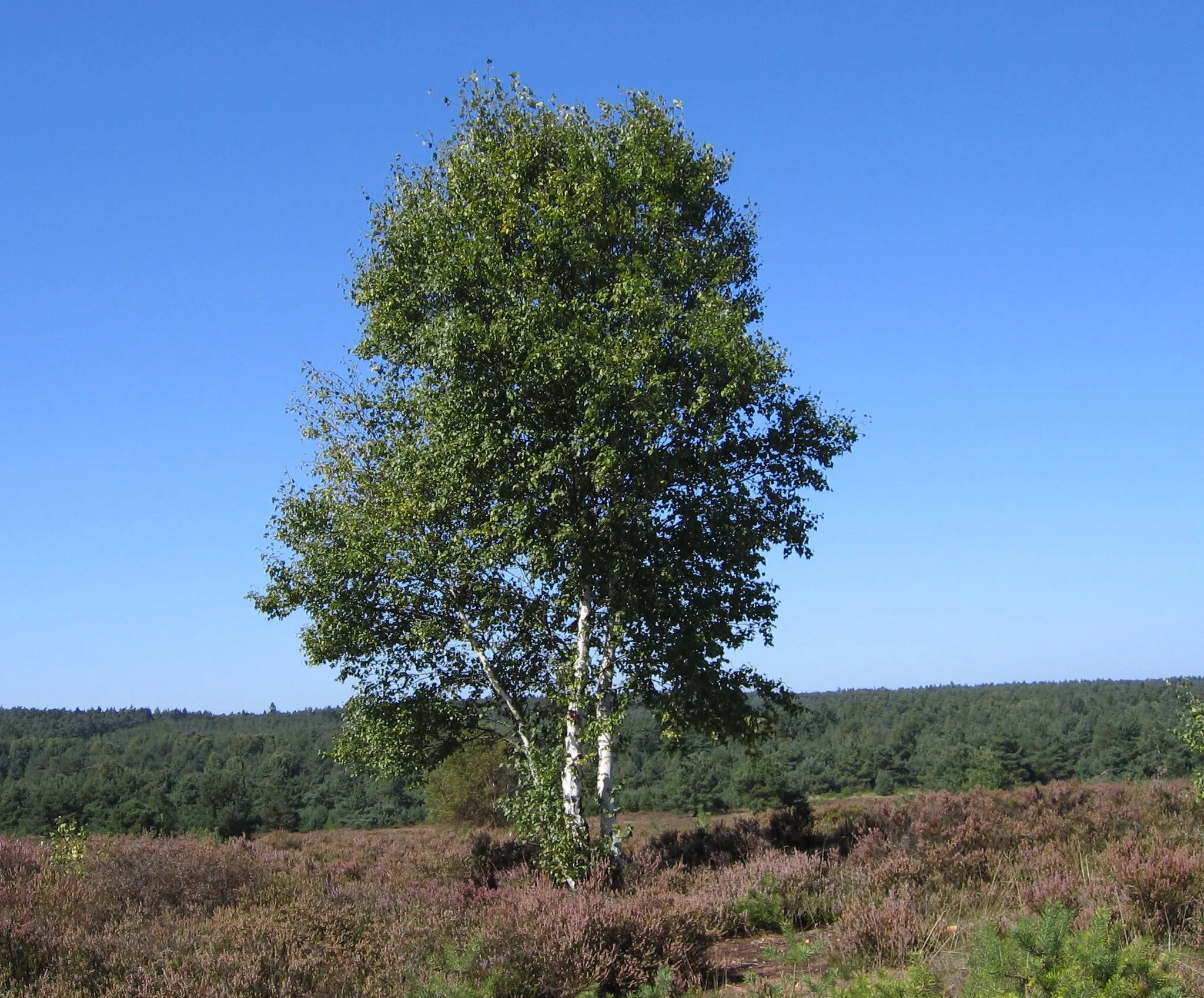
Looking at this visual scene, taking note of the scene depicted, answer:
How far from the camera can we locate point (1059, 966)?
18.3 ft

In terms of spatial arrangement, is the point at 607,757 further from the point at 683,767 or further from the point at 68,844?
the point at 683,767

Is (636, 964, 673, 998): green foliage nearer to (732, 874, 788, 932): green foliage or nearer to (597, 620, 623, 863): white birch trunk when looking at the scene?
(732, 874, 788, 932): green foliage

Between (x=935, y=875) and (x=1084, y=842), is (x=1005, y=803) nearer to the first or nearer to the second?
(x=1084, y=842)

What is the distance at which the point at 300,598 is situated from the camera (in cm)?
1427

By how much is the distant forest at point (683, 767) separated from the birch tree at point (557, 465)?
168 cm

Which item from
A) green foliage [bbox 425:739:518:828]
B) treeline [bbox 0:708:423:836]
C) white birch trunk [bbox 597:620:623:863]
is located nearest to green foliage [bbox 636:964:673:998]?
white birch trunk [bbox 597:620:623:863]

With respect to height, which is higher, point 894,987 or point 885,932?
point 894,987

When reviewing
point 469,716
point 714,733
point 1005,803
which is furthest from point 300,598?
point 1005,803

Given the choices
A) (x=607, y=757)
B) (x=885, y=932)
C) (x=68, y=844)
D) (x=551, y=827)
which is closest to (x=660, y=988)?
(x=885, y=932)

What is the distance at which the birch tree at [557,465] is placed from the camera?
41.5ft

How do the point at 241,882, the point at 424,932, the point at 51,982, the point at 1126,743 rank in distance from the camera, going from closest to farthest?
the point at 51,982 → the point at 424,932 → the point at 241,882 → the point at 1126,743

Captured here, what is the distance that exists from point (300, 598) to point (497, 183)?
702 centimetres

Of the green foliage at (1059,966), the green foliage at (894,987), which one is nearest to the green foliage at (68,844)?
the green foliage at (894,987)

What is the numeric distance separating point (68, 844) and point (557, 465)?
8447 millimetres
